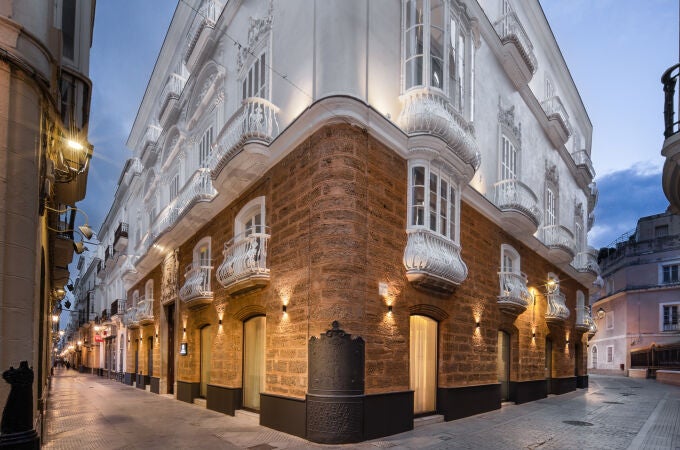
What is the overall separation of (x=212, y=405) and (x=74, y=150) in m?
8.37

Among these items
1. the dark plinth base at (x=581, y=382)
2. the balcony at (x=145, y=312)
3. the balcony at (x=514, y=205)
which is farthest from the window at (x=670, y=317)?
the balcony at (x=145, y=312)

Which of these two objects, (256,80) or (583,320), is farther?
(583,320)

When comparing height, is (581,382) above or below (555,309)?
below

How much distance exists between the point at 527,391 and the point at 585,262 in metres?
10.1

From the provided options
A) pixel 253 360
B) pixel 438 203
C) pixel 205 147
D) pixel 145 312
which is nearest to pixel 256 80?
pixel 205 147

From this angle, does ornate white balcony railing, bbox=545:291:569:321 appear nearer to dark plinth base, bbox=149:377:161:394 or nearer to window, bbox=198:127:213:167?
window, bbox=198:127:213:167

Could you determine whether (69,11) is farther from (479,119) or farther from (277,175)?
Result: (479,119)

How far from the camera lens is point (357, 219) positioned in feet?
29.8

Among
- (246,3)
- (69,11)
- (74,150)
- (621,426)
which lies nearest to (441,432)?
(621,426)

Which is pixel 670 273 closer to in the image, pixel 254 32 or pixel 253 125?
pixel 254 32

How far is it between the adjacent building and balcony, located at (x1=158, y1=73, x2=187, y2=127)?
34.3 metres

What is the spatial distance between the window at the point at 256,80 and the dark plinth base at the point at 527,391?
39.2ft

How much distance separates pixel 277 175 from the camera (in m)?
10.9

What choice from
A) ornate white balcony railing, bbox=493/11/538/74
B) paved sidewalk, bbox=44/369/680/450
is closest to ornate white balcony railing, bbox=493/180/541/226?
ornate white balcony railing, bbox=493/11/538/74
